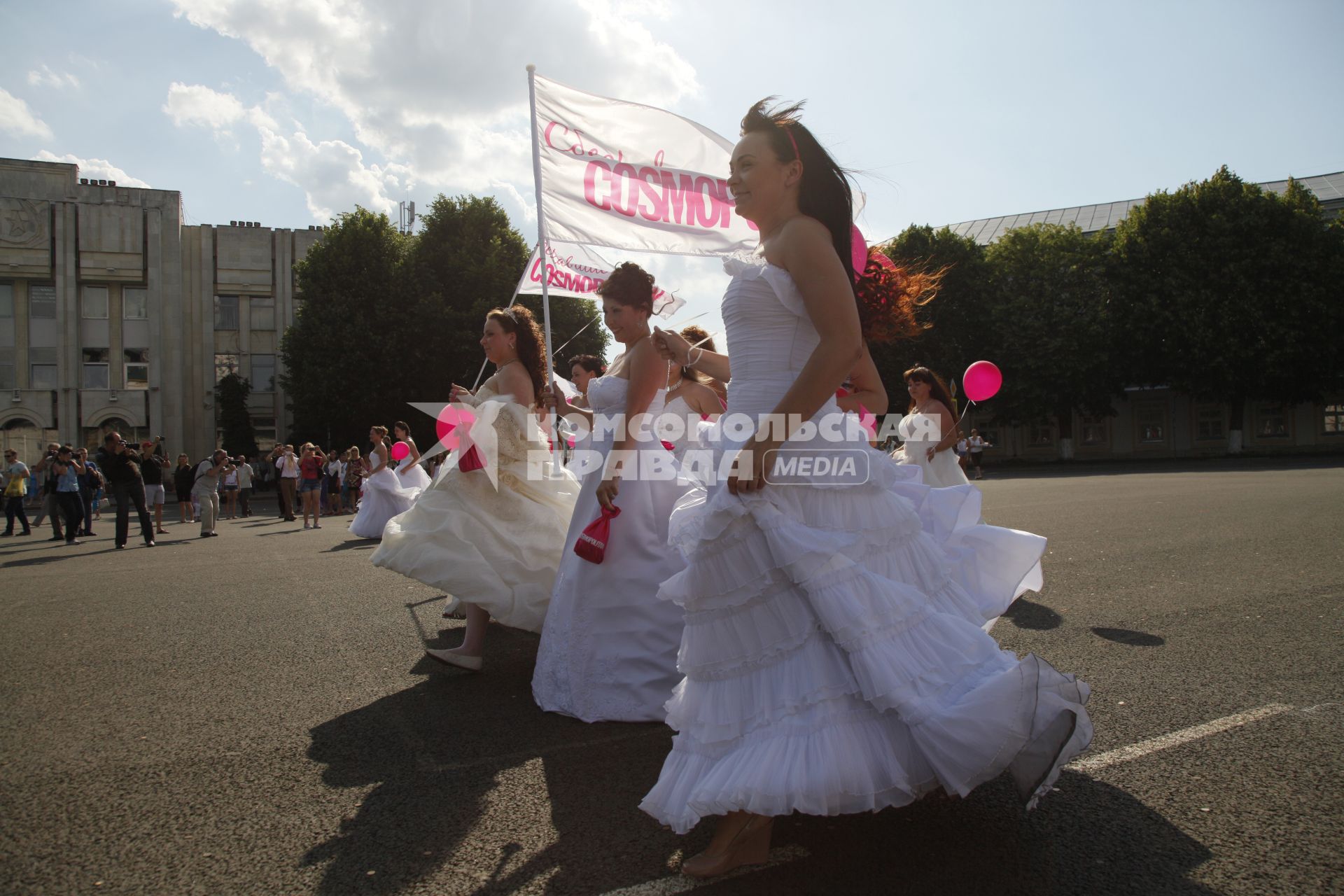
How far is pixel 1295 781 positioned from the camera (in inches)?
113

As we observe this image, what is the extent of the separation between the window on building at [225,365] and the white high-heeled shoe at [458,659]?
44.1m

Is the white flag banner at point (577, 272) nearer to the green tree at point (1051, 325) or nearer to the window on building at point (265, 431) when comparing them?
the green tree at point (1051, 325)

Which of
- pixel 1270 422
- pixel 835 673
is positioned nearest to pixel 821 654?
pixel 835 673

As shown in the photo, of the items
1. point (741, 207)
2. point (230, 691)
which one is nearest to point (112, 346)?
point (230, 691)

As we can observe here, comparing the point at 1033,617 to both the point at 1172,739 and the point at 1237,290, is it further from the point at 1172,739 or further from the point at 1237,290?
the point at 1237,290

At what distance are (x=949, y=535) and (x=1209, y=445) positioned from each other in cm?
5155

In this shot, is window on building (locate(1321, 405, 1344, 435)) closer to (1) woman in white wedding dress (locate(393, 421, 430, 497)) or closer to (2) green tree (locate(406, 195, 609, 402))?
(2) green tree (locate(406, 195, 609, 402))

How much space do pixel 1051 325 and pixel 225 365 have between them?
1646 inches

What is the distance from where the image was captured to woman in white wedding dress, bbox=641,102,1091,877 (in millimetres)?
2195

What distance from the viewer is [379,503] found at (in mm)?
14336

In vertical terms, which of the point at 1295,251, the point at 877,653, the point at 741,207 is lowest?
the point at 877,653

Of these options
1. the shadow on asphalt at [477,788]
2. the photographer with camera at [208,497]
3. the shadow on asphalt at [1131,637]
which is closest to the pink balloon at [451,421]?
the shadow on asphalt at [477,788]

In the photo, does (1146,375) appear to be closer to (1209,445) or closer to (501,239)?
(1209,445)

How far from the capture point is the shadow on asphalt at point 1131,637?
15.8ft
